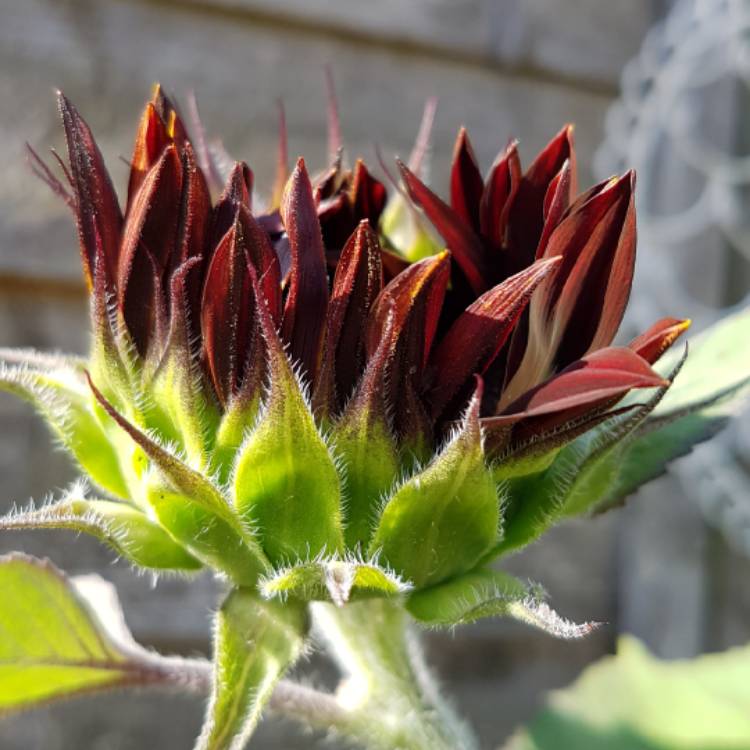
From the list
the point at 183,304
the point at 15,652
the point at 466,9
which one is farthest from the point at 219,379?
the point at 466,9

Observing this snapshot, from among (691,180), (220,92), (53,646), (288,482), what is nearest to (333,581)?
(288,482)

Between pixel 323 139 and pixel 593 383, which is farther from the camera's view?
pixel 323 139

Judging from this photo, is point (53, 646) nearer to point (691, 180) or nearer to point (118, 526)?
point (118, 526)

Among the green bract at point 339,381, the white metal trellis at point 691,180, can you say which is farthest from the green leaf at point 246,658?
the white metal trellis at point 691,180

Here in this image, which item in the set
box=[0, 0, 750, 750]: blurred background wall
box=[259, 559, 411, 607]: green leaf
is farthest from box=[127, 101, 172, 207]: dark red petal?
box=[0, 0, 750, 750]: blurred background wall

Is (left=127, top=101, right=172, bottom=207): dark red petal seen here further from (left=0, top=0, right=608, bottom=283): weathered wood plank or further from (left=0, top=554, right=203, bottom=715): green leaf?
(left=0, top=0, right=608, bottom=283): weathered wood plank

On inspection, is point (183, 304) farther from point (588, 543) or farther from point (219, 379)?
point (588, 543)
